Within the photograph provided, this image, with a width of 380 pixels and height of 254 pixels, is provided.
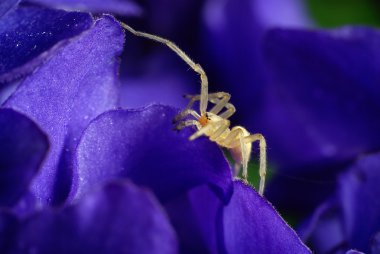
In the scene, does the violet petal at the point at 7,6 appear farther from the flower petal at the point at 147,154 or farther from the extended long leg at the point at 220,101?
the extended long leg at the point at 220,101

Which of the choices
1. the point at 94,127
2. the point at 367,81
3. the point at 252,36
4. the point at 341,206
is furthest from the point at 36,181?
the point at 252,36

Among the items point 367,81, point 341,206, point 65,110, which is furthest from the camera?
point 367,81

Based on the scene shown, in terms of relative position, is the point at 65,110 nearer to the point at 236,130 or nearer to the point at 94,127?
the point at 94,127

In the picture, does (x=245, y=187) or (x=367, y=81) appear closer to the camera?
(x=245, y=187)

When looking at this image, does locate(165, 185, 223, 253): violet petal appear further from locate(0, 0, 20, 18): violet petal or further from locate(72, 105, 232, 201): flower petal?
locate(0, 0, 20, 18): violet petal

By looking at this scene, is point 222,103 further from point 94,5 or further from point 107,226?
point 107,226

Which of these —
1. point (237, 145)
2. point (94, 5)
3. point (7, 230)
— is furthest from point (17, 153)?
point (237, 145)
